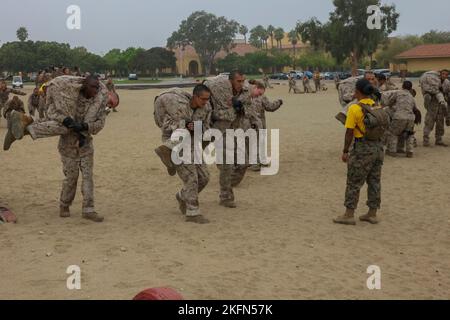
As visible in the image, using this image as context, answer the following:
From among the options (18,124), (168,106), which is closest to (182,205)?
(168,106)

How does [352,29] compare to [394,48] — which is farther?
[394,48]

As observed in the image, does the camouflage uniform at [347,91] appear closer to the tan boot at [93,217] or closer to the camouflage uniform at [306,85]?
the tan boot at [93,217]

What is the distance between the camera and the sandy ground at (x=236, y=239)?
4891 millimetres

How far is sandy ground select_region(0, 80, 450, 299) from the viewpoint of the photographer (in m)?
4.89

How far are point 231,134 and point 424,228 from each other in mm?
2846

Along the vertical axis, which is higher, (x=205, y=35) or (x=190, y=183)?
(x=205, y=35)

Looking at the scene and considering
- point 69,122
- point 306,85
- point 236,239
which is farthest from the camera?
point 306,85

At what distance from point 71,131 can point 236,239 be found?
92.0 inches

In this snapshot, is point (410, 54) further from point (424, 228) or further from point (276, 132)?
point (424, 228)

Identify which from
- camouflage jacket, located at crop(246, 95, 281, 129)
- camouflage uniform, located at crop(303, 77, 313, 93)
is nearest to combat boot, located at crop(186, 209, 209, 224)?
camouflage jacket, located at crop(246, 95, 281, 129)

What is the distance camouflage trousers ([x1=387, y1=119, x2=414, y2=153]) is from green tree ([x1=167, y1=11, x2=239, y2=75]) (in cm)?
Answer: 7745

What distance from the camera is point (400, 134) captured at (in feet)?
38.7

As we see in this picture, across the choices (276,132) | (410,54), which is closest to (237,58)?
(410,54)

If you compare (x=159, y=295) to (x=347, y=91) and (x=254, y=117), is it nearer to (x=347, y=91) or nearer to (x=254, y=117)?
(x=254, y=117)
